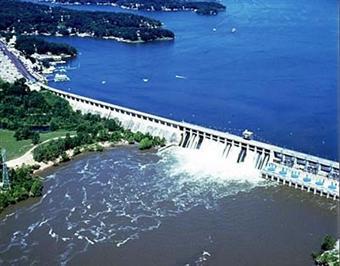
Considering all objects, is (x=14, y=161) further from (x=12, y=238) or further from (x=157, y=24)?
(x=157, y=24)

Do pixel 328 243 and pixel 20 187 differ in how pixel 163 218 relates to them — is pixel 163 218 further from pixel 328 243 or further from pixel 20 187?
pixel 20 187

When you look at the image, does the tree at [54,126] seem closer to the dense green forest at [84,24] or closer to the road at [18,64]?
the road at [18,64]

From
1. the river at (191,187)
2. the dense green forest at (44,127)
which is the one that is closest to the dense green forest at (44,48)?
the river at (191,187)

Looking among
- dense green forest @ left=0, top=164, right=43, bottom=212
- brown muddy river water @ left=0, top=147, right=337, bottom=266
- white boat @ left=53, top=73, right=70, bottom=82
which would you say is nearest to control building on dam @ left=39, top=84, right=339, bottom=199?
brown muddy river water @ left=0, top=147, right=337, bottom=266

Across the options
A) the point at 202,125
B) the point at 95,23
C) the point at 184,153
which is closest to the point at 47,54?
the point at 95,23

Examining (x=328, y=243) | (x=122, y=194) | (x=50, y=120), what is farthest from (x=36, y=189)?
(x=328, y=243)

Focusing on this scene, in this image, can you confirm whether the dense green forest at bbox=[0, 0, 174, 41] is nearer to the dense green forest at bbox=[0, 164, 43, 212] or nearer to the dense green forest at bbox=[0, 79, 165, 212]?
the dense green forest at bbox=[0, 79, 165, 212]
